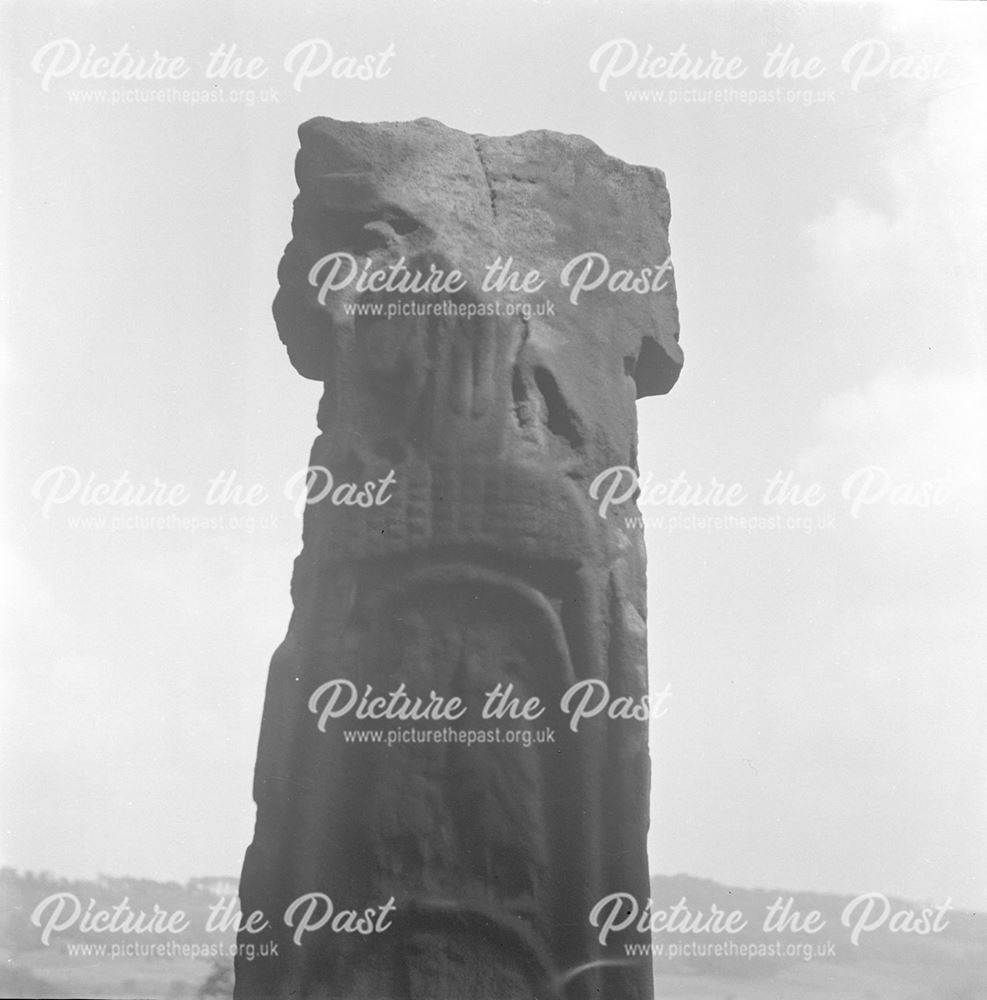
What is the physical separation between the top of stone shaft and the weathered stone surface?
14mm

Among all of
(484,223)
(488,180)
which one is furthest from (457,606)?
(488,180)

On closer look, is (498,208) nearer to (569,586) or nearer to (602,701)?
(569,586)

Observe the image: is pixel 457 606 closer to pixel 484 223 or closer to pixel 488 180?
pixel 484 223

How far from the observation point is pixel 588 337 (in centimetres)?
579

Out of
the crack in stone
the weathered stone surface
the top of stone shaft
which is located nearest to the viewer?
the weathered stone surface

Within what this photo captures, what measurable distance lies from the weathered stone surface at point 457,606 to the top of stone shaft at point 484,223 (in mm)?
14

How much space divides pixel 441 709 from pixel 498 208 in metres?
2.24

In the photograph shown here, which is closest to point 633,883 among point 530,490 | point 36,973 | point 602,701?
point 602,701

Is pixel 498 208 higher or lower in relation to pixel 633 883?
higher

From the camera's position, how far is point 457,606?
5328 mm

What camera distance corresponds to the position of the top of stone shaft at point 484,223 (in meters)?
5.79

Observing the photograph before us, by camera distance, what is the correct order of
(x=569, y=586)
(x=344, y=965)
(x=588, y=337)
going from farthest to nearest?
1. (x=588, y=337)
2. (x=569, y=586)
3. (x=344, y=965)

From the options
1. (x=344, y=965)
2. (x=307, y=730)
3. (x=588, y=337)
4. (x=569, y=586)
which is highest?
(x=588, y=337)

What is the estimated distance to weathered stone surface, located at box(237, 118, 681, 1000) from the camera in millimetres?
5059
